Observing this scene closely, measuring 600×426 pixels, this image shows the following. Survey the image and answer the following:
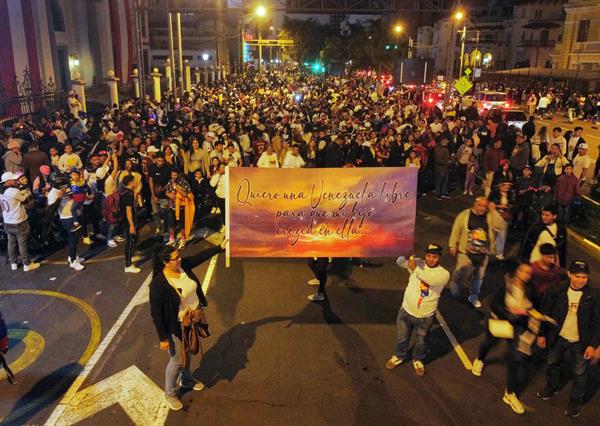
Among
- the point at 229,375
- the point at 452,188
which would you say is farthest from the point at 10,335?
the point at 452,188

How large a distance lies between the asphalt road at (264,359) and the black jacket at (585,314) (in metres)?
0.91

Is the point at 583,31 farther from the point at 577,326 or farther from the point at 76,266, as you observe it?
the point at 76,266

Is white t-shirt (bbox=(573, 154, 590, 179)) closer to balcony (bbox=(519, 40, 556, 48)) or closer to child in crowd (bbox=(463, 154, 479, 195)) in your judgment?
child in crowd (bbox=(463, 154, 479, 195))

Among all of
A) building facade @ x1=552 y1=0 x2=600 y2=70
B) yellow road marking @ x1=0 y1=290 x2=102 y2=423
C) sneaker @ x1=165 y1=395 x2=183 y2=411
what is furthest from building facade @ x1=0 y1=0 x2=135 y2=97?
building facade @ x1=552 y1=0 x2=600 y2=70

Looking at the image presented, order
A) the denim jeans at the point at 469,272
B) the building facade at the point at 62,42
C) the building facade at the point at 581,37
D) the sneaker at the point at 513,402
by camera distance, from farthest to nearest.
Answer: the building facade at the point at 581,37 < the building facade at the point at 62,42 < the denim jeans at the point at 469,272 < the sneaker at the point at 513,402

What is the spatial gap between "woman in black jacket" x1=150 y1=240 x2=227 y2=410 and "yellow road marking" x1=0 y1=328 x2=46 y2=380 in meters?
2.10

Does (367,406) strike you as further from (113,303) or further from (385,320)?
(113,303)

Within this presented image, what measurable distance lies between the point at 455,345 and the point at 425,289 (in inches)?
60.2

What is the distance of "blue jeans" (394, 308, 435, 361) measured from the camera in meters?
6.09

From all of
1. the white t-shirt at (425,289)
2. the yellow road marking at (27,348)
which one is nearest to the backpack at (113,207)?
the yellow road marking at (27,348)

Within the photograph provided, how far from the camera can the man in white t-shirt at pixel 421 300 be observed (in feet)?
19.4

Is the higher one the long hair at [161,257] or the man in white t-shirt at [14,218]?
the long hair at [161,257]

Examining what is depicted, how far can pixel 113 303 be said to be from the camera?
8086 millimetres

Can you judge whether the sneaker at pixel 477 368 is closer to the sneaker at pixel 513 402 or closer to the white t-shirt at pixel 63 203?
the sneaker at pixel 513 402
